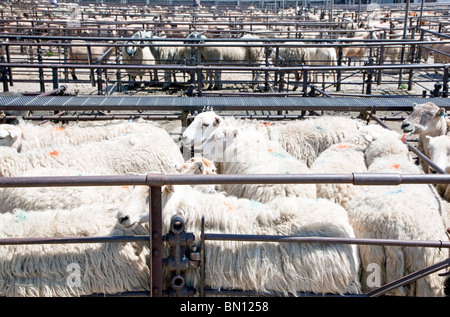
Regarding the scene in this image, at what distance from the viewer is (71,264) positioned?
246cm

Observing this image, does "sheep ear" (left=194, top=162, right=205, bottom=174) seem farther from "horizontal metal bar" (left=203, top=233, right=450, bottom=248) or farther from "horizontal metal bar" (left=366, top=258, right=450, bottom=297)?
"horizontal metal bar" (left=366, top=258, right=450, bottom=297)

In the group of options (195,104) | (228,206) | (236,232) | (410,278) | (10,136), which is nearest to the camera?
(410,278)

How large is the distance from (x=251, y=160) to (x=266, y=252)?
172 cm

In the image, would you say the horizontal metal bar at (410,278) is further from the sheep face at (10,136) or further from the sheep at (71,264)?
the sheep face at (10,136)

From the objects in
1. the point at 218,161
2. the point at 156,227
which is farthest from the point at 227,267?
the point at 218,161

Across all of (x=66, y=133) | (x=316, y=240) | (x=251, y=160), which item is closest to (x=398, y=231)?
(x=316, y=240)

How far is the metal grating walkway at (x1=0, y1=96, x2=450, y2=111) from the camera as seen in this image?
16.1 feet

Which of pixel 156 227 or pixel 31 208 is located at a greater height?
Answer: pixel 156 227

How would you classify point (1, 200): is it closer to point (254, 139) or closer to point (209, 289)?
point (209, 289)

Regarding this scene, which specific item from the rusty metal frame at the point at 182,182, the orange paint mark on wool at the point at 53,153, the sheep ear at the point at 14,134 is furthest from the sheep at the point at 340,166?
the sheep ear at the point at 14,134

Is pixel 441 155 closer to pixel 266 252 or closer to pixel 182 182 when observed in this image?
pixel 266 252

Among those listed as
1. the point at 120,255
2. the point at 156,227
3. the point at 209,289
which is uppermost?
the point at 156,227

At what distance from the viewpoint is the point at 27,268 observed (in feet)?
8.02

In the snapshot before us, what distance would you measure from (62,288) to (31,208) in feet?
3.81
